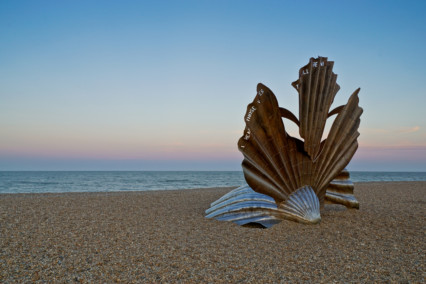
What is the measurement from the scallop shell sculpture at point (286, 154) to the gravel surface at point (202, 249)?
1.31 ft

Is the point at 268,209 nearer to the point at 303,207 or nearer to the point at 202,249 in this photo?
the point at 303,207

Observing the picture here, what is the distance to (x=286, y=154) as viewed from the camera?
661cm

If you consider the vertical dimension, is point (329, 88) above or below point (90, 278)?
above

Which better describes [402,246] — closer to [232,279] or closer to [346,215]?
[346,215]

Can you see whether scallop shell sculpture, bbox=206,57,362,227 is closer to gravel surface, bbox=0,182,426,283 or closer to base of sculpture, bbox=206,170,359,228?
Result: base of sculpture, bbox=206,170,359,228

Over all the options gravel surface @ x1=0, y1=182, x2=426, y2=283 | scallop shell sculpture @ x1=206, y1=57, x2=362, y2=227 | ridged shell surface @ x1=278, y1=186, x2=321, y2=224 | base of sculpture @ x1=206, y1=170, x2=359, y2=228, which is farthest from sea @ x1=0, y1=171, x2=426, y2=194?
ridged shell surface @ x1=278, y1=186, x2=321, y2=224

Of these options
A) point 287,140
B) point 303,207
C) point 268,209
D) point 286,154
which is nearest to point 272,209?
point 268,209

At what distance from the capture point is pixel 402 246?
16.3 feet

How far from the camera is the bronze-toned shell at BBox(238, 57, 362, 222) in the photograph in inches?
251

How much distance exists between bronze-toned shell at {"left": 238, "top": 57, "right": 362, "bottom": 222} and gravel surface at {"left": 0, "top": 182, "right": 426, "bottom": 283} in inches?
34.3

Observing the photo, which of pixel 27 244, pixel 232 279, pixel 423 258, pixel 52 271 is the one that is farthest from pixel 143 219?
pixel 423 258

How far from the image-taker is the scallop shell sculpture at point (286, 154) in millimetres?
6379

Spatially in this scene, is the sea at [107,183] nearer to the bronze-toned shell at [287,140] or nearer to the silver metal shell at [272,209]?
the silver metal shell at [272,209]

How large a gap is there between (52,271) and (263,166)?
4.14 meters
